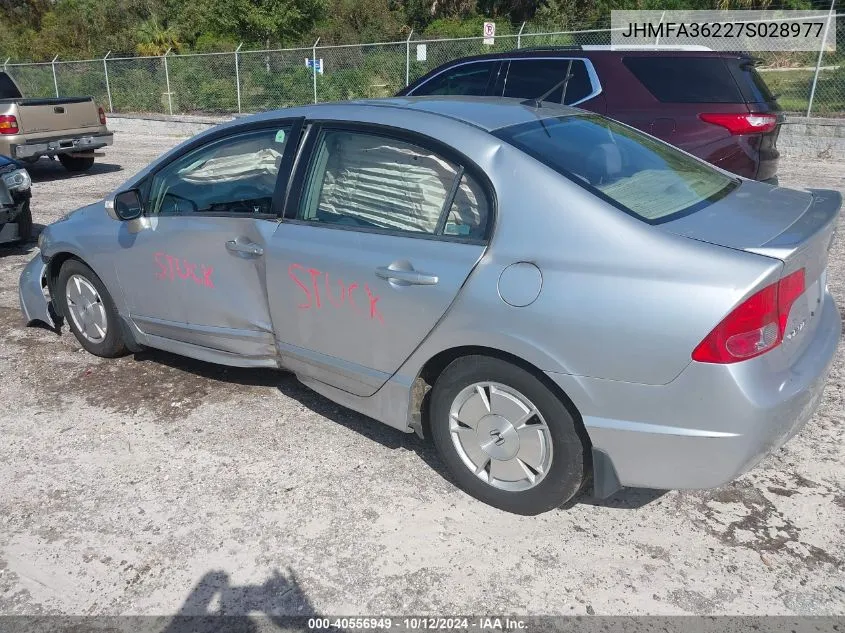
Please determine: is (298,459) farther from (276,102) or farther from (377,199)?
(276,102)

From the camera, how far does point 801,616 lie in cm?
244

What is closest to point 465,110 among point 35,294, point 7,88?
point 35,294

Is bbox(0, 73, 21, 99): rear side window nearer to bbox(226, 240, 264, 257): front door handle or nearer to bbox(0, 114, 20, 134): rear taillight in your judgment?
bbox(0, 114, 20, 134): rear taillight

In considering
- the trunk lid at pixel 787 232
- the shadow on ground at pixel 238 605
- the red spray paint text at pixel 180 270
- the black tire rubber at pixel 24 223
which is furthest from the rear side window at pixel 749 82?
the black tire rubber at pixel 24 223

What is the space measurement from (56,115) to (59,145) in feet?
1.62

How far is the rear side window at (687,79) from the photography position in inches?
247

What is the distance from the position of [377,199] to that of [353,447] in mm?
1237

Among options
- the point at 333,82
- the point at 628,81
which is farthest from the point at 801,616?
the point at 333,82

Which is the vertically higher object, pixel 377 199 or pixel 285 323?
pixel 377 199

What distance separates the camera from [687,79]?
20.9 ft

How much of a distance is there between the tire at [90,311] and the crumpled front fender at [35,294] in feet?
0.53

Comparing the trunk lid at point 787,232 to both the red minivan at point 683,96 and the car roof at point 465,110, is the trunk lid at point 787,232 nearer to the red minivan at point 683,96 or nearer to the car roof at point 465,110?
the car roof at point 465,110

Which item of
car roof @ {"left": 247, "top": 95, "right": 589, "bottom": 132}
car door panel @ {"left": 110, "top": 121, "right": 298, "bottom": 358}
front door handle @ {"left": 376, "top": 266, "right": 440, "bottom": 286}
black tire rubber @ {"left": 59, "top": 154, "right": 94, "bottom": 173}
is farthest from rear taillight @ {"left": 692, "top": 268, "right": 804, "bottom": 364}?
black tire rubber @ {"left": 59, "top": 154, "right": 94, "bottom": 173}

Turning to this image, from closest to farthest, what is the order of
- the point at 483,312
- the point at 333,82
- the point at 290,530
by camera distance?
the point at 483,312 < the point at 290,530 < the point at 333,82
